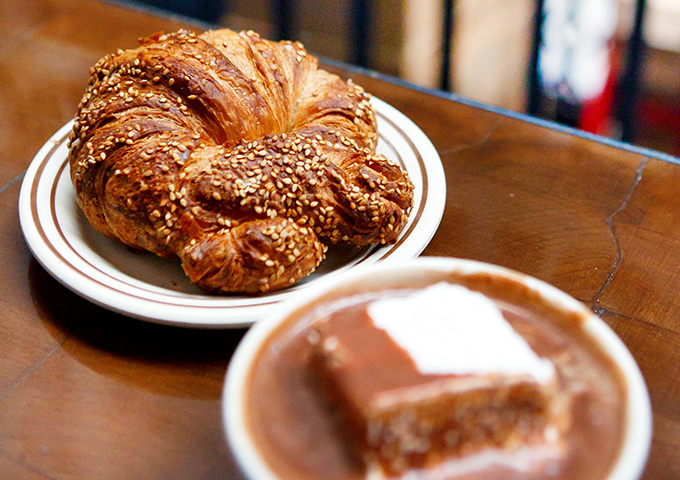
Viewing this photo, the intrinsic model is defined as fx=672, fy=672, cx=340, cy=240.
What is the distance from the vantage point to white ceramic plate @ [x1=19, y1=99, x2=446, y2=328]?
1.00m

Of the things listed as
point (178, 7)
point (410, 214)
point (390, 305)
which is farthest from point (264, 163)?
point (178, 7)

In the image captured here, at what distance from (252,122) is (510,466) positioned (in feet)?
2.68

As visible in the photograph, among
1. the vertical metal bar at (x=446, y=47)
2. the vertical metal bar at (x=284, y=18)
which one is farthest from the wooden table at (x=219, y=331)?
the vertical metal bar at (x=284, y=18)

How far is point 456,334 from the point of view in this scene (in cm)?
70

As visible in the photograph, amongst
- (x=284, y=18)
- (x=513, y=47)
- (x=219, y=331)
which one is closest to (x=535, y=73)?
(x=513, y=47)

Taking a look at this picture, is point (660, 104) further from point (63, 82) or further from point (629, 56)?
point (63, 82)

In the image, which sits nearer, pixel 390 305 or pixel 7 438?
pixel 390 305

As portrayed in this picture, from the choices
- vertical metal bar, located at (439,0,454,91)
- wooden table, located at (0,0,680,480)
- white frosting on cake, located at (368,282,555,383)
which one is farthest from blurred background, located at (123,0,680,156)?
white frosting on cake, located at (368,282,555,383)

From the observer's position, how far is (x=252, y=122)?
1.26 m

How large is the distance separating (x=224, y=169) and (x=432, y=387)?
24.1 inches

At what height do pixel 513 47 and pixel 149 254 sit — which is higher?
pixel 149 254

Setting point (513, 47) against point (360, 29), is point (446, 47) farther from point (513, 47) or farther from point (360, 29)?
point (513, 47)

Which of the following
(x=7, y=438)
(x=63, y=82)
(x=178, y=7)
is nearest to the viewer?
(x=7, y=438)

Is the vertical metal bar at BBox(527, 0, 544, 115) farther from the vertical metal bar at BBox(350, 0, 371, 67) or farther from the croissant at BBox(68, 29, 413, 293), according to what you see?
the croissant at BBox(68, 29, 413, 293)
